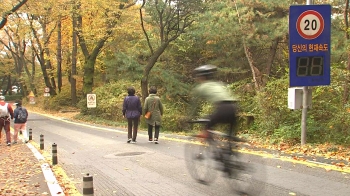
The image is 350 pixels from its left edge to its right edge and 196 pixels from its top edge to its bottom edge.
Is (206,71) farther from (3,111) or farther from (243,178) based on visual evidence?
(3,111)

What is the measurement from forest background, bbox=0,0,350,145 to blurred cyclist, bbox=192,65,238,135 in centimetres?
581

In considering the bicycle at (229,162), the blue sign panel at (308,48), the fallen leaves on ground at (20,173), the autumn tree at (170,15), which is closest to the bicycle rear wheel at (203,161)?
the bicycle at (229,162)

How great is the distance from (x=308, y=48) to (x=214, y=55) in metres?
14.0

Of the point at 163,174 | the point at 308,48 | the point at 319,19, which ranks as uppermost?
the point at 319,19

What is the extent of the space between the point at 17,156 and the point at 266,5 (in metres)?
13.7

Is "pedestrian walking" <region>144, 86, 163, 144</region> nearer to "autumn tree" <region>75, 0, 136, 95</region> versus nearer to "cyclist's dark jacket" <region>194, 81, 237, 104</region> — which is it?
"cyclist's dark jacket" <region>194, 81, 237, 104</region>

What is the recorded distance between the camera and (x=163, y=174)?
7629 mm

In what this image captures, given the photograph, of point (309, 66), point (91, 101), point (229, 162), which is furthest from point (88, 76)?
point (229, 162)

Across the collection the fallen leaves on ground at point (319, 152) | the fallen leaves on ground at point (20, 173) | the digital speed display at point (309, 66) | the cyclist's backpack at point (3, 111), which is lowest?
the fallen leaves on ground at point (20, 173)

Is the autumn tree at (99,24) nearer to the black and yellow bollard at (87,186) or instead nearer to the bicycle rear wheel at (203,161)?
the bicycle rear wheel at (203,161)

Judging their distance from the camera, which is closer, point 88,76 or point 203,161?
point 203,161

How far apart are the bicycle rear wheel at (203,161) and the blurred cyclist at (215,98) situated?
413 millimetres

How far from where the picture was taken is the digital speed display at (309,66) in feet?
32.1

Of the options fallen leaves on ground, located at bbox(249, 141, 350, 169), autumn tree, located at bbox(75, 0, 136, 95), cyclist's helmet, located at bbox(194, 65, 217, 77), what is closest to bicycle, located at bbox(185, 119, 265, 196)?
cyclist's helmet, located at bbox(194, 65, 217, 77)
